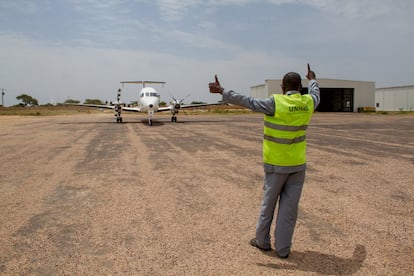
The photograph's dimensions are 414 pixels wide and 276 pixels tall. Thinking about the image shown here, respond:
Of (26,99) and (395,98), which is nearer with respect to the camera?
(395,98)

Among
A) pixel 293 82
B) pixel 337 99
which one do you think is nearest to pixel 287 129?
pixel 293 82

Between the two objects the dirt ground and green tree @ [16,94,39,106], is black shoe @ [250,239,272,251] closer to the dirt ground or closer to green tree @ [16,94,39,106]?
the dirt ground

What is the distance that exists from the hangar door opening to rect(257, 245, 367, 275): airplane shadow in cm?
6931

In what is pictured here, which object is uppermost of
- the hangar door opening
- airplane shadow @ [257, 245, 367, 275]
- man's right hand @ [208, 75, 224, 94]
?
the hangar door opening

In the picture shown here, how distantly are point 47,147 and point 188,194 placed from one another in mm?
9268

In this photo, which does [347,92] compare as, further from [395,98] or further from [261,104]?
[261,104]

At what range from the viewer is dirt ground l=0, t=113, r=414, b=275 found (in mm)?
3785

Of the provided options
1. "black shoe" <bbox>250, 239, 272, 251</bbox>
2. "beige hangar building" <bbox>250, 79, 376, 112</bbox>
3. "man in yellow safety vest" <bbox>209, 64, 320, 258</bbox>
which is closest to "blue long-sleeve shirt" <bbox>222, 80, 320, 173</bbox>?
"man in yellow safety vest" <bbox>209, 64, 320, 258</bbox>

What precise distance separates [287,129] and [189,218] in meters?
2.18

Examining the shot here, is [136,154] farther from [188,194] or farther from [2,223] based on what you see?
[2,223]

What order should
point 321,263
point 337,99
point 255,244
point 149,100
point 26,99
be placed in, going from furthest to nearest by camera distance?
point 26,99 < point 337,99 < point 149,100 < point 255,244 < point 321,263

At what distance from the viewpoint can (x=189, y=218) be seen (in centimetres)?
524

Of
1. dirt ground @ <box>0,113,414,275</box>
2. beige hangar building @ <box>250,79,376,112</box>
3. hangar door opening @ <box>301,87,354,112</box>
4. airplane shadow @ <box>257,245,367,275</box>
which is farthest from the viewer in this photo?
hangar door opening @ <box>301,87,354,112</box>

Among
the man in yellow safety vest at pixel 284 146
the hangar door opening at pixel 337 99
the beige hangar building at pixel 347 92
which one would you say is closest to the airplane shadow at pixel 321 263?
the man in yellow safety vest at pixel 284 146
